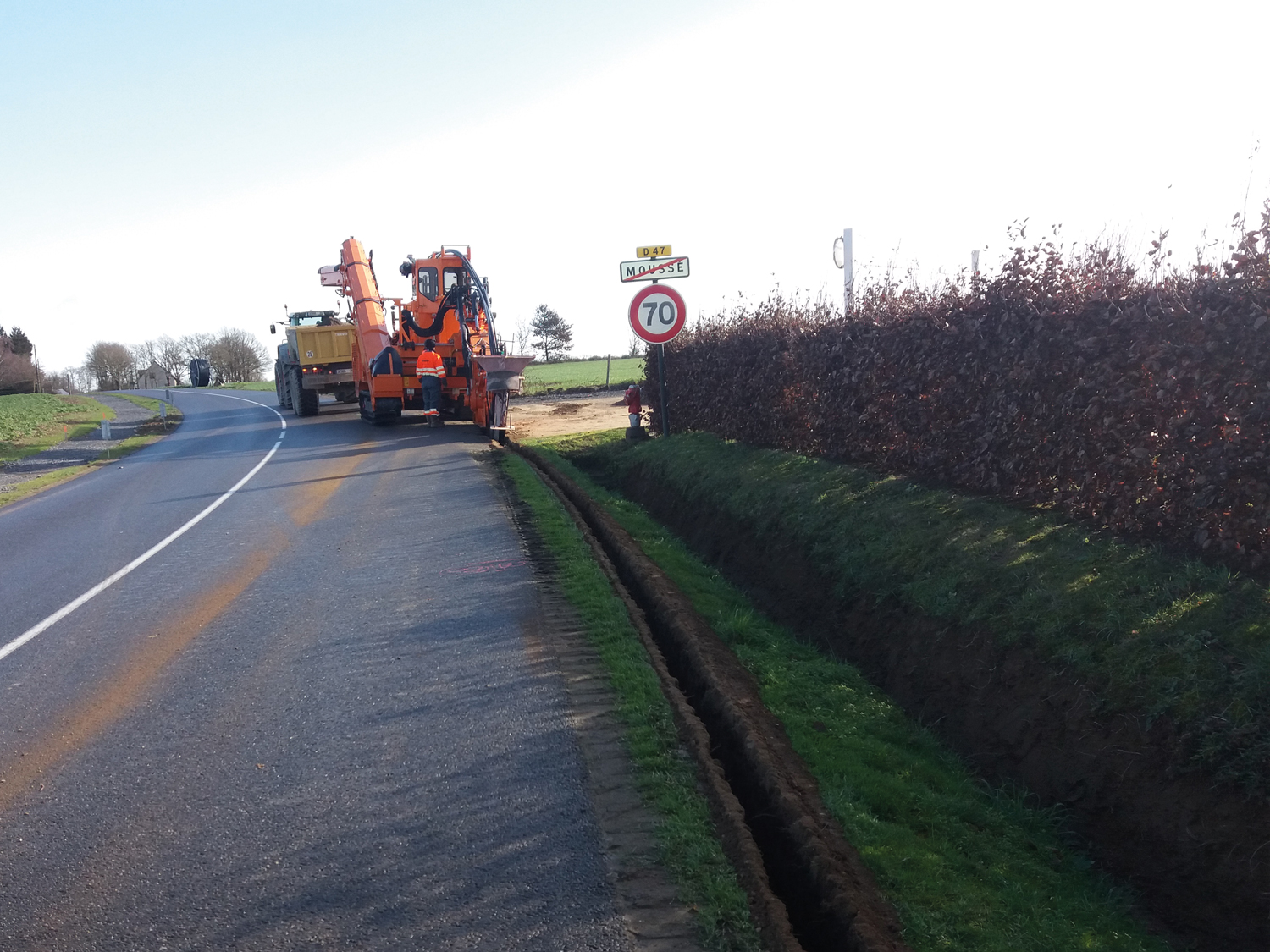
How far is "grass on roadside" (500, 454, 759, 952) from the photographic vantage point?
3.45m

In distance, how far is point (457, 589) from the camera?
8.12m

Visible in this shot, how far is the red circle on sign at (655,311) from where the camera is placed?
14.7 m

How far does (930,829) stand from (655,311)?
36.3ft

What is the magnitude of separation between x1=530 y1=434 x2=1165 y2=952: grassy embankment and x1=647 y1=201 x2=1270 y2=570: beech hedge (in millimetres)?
1471

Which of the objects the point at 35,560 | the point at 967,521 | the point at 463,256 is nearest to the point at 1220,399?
the point at 967,521

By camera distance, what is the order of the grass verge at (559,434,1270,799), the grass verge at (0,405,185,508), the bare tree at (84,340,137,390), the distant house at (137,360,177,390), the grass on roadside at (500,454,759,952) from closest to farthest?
the grass on roadside at (500,454,759,952), the grass verge at (559,434,1270,799), the grass verge at (0,405,185,508), the distant house at (137,360,177,390), the bare tree at (84,340,137,390)

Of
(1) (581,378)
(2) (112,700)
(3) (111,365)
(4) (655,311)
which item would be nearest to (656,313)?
(4) (655,311)

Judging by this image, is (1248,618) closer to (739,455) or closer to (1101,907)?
(1101,907)

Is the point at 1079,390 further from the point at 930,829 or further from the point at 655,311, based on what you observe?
the point at 655,311

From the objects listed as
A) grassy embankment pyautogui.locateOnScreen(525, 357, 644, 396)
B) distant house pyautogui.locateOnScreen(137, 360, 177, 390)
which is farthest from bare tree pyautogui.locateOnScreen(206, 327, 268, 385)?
grassy embankment pyautogui.locateOnScreen(525, 357, 644, 396)

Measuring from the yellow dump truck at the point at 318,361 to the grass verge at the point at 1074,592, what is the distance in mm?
21122

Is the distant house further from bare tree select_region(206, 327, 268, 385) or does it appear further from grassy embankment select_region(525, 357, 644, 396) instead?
grassy embankment select_region(525, 357, 644, 396)

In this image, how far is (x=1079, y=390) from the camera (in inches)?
264

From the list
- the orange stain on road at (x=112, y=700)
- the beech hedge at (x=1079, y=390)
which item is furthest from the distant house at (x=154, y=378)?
the beech hedge at (x=1079, y=390)
